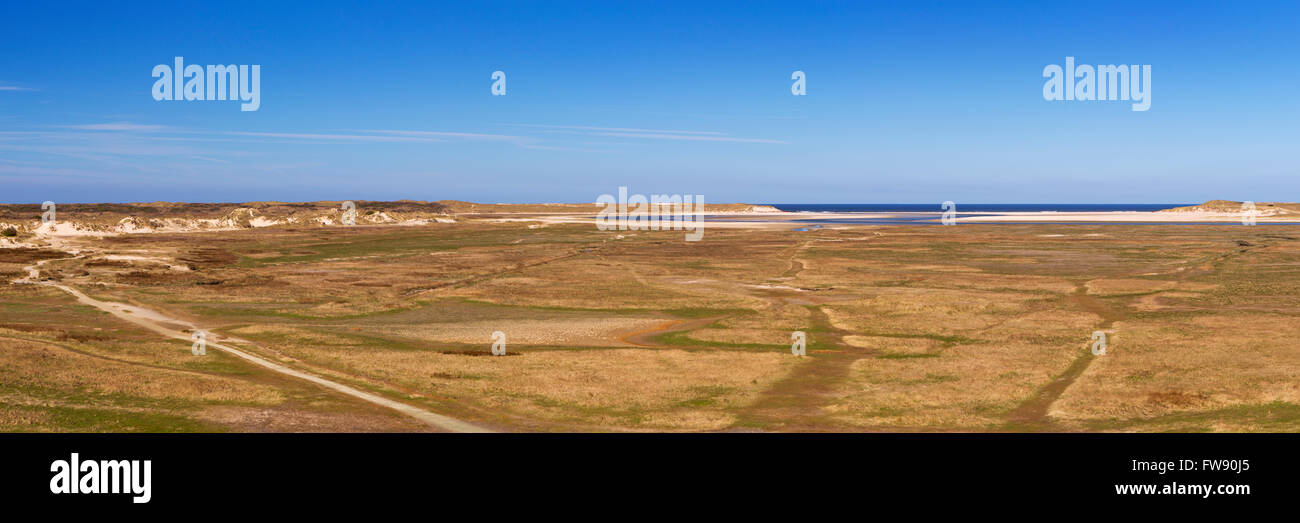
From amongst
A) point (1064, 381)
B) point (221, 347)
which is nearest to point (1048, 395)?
point (1064, 381)

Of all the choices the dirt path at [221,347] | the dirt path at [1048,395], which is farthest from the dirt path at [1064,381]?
the dirt path at [221,347]

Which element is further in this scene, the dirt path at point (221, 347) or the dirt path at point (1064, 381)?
the dirt path at point (1064, 381)

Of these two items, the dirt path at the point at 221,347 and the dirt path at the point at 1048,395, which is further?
the dirt path at the point at 1048,395

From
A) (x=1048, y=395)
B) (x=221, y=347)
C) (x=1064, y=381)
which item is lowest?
(x=1048, y=395)

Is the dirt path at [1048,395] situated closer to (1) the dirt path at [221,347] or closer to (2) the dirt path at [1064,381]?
(2) the dirt path at [1064,381]

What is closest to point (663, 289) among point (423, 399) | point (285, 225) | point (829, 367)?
point (829, 367)

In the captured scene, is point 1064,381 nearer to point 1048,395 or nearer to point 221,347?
point 1048,395

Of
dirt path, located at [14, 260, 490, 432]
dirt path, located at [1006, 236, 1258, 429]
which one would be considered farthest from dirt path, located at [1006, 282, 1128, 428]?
dirt path, located at [14, 260, 490, 432]

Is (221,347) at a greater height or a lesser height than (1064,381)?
greater
